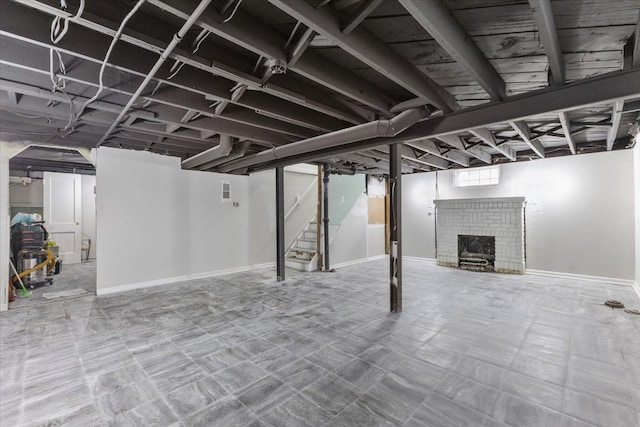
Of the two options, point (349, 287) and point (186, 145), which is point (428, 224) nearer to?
point (349, 287)

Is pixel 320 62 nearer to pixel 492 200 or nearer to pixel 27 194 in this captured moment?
pixel 492 200

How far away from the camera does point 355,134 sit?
3207 millimetres

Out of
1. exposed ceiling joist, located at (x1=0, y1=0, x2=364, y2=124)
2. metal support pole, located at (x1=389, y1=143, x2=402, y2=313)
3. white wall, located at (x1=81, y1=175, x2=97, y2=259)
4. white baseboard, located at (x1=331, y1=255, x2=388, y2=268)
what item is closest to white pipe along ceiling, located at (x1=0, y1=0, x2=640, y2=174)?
exposed ceiling joist, located at (x1=0, y1=0, x2=364, y2=124)

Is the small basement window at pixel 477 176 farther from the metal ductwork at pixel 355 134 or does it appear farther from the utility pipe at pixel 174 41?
the utility pipe at pixel 174 41

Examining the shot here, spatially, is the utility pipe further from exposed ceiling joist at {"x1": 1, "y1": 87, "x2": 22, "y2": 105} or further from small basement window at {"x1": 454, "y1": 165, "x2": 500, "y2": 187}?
small basement window at {"x1": 454, "y1": 165, "x2": 500, "y2": 187}

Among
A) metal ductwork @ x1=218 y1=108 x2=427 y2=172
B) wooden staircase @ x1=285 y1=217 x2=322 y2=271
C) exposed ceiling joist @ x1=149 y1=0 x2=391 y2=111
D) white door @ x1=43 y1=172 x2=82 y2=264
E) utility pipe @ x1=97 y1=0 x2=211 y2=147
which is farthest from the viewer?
white door @ x1=43 y1=172 x2=82 y2=264

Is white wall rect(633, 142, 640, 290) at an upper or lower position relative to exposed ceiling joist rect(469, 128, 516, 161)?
lower

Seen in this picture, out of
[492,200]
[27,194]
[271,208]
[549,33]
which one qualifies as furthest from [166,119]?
[27,194]

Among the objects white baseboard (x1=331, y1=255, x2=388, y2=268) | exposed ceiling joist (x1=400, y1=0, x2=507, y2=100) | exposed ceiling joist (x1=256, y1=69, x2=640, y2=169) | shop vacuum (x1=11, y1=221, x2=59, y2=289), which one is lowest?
white baseboard (x1=331, y1=255, x2=388, y2=268)

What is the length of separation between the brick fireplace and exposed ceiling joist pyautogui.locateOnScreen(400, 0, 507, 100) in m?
4.67

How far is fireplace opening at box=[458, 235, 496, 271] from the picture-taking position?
6430 mm

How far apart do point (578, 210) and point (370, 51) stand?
613 cm

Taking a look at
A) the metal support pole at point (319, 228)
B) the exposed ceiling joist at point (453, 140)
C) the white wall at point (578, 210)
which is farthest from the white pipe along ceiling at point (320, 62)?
the metal support pole at point (319, 228)

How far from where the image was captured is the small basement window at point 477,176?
6621 mm
